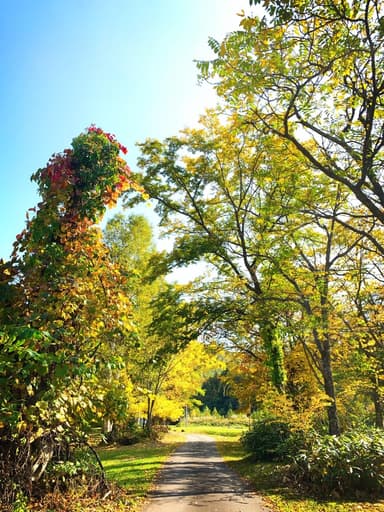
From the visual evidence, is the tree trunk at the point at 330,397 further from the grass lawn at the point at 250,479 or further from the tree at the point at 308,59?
the tree at the point at 308,59

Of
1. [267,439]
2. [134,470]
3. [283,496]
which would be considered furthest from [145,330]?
[283,496]

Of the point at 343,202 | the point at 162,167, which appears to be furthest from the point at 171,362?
the point at 343,202

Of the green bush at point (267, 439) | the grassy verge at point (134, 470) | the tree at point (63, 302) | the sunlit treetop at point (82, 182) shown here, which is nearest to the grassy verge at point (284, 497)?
the green bush at point (267, 439)

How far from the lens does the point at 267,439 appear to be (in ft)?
41.4

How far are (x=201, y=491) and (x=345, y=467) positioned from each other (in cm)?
337

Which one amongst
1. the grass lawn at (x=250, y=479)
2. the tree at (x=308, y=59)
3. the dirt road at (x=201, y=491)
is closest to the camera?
the tree at (x=308, y=59)

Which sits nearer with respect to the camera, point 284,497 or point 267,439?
point 284,497

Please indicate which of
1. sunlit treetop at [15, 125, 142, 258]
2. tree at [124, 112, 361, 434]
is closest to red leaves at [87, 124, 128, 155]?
Result: sunlit treetop at [15, 125, 142, 258]

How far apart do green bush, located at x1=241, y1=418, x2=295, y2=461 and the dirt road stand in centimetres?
133

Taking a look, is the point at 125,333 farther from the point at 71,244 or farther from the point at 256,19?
the point at 256,19

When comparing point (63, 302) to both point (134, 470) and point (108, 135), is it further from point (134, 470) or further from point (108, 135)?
point (134, 470)

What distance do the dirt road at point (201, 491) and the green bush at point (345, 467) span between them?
4.52ft

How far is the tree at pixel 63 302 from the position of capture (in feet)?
15.9

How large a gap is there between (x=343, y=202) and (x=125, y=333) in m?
7.88
